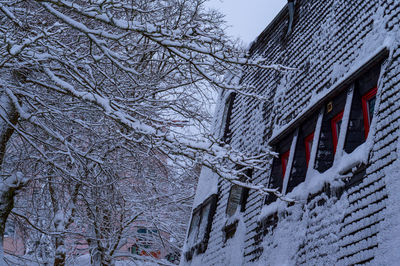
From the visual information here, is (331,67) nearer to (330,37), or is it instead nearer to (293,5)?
(330,37)

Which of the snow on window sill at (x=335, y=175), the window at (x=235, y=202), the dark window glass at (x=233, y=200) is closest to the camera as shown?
the snow on window sill at (x=335, y=175)

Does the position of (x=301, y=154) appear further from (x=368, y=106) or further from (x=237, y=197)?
(x=237, y=197)

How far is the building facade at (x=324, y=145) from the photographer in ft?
16.5

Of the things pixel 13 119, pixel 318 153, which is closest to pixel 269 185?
pixel 318 153

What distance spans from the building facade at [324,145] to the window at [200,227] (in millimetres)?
609

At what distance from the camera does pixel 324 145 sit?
6.73 m

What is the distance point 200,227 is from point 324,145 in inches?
259

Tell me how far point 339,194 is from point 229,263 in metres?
4.11

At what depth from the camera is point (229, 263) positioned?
925 centimetres

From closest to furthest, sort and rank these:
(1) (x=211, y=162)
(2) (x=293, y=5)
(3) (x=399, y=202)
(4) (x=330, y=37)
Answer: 1. (3) (x=399, y=202)
2. (1) (x=211, y=162)
3. (4) (x=330, y=37)
4. (2) (x=293, y=5)

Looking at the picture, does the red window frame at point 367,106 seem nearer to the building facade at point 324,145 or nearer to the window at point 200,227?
the building facade at point 324,145

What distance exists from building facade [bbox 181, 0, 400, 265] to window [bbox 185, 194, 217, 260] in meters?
0.61

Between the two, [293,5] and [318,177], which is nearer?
[318,177]

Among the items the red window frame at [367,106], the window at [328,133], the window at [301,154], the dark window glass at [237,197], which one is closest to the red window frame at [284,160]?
the window at [328,133]
